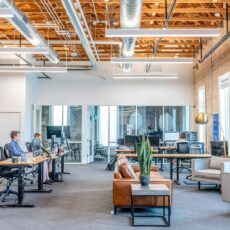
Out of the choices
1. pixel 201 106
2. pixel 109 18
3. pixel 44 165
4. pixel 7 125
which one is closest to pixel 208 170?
pixel 44 165

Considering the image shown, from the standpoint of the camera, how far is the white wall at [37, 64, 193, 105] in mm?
12984

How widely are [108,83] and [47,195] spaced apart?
720 cm

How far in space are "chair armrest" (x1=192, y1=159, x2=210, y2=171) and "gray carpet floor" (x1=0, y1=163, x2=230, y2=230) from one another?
1.47ft

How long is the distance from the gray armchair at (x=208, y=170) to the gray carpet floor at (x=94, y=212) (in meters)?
0.24

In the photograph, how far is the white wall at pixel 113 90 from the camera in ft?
42.6

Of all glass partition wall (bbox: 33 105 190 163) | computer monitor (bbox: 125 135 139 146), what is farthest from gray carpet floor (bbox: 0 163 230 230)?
glass partition wall (bbox: 33 105 190 163)

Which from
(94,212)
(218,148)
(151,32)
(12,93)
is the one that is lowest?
(94,212)

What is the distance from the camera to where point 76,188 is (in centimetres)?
724

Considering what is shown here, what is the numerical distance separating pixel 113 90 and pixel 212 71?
13.6ft

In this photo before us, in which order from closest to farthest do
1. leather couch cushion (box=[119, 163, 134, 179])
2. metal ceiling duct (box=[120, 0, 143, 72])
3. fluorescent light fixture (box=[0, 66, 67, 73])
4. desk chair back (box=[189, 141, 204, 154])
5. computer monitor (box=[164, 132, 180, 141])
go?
metal ceiling duct (box=[120, 0, 143, 72]) < leather couch cushion (box=[119, 163, 134, 179]) < fluorescent light fixture (box=[0, 66, 67, 73]) < desk chair back (box=[189, 141, 204, 154]) < computer monitor (box=[164, 132, 180, 141])

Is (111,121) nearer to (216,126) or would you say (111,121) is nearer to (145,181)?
(216,126)

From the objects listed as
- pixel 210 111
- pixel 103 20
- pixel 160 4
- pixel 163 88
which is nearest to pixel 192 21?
pixel 160 4

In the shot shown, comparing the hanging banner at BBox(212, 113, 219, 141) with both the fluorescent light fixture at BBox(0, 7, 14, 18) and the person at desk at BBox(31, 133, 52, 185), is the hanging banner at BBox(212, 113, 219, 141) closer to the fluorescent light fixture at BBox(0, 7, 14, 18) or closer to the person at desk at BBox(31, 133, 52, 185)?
the person at desk at BBox(31, 133, 52, 185)

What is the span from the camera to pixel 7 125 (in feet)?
37.7
